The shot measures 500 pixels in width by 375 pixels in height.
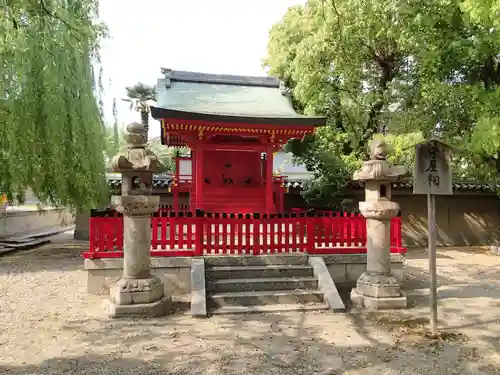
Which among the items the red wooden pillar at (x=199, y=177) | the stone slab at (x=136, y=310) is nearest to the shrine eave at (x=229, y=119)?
the red wooden pillar at (x=199, y=177)

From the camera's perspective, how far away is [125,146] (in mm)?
6707

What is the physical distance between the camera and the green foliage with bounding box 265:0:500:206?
1113cm

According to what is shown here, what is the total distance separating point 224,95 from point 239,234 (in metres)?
6.15

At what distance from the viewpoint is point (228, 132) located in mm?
10031

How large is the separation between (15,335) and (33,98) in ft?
23.3

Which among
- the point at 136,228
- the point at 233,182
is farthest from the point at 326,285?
the point at 233,182

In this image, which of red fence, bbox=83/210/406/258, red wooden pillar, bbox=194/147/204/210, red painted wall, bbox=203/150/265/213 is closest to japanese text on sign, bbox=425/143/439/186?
red fence, bbox=83/210/406/258

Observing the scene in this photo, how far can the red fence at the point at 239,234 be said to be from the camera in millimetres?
7438

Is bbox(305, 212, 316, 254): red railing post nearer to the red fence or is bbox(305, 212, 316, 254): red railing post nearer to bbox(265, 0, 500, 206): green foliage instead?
the red fence

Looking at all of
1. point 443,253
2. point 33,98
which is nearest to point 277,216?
point 33,98

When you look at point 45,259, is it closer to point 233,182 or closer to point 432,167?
point 233,182

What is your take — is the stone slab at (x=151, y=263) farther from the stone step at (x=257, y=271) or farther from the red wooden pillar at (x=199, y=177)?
the red wooden pillar at (x=199, y=177)

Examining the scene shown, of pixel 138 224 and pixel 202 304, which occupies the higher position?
pixel 138 224

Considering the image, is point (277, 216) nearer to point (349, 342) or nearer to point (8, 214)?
point (349, 342)
